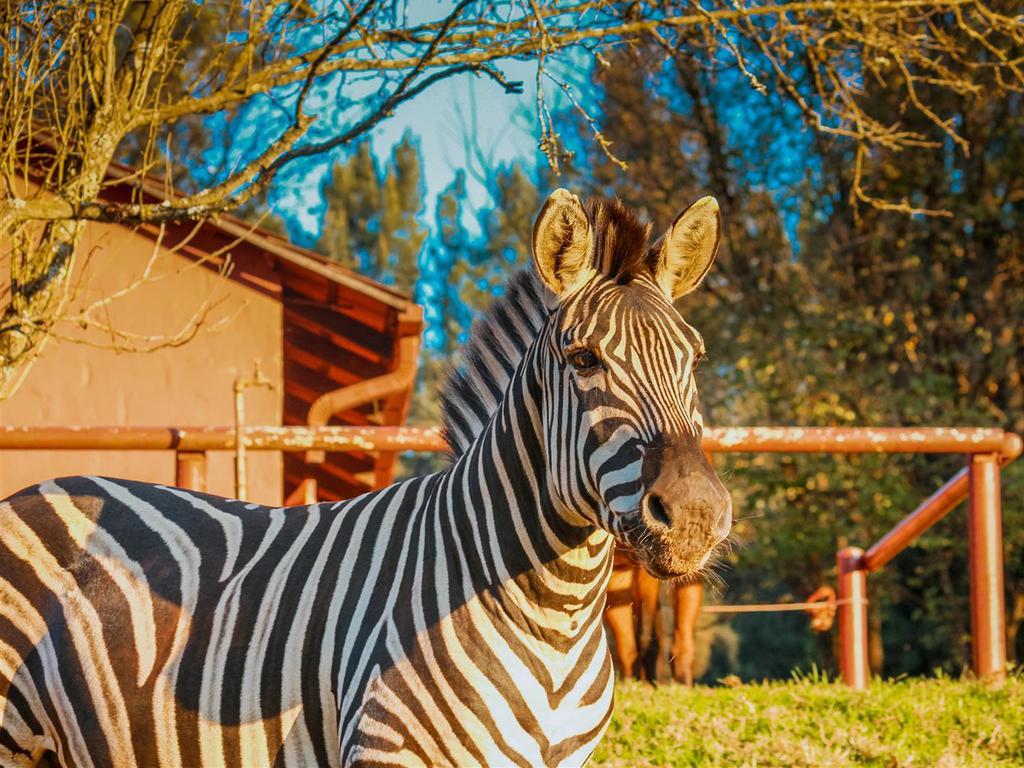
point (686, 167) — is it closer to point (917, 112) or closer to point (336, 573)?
point (917, 112)

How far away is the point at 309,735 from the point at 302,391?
27.9 ft

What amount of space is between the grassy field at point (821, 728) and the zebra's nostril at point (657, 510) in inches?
84.7

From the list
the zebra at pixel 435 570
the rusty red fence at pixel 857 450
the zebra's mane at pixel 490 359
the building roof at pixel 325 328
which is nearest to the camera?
the zebra at pixel 435 570

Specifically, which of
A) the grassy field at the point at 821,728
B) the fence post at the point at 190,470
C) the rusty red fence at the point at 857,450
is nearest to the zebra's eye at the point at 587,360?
the grassy field at the point at 821,728

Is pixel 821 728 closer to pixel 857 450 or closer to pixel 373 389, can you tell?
pixel 857 450

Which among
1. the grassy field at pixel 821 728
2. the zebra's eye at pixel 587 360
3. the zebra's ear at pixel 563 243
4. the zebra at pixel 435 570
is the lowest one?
the grassy field at pixel 821 728

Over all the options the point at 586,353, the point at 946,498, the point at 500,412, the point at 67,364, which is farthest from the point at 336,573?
the point at 67,364

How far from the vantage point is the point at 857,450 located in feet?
16.9

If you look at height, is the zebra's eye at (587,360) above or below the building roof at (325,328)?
below

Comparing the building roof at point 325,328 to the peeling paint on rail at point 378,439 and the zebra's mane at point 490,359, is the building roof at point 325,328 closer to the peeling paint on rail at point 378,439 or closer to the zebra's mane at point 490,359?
the peeling paint on rail at point 378,439

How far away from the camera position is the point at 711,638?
70.1 ft

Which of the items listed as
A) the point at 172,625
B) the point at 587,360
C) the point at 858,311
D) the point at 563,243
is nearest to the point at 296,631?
the point at 172,625

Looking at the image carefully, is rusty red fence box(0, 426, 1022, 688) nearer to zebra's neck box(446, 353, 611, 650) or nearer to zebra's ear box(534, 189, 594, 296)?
zebra's neck box(446, 353, 611, 650)

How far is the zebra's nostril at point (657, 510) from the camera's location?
2.23 m
